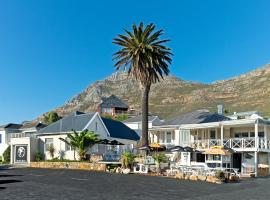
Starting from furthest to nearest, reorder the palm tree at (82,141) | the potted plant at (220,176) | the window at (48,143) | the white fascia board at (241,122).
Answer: the window at (48,143), the palm tree at (82,141), the white fascia board at (241,122), the potted plant at (220,176)

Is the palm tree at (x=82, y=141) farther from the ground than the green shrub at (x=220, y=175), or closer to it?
farther from the ground

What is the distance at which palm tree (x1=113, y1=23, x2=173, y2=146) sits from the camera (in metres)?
41.8

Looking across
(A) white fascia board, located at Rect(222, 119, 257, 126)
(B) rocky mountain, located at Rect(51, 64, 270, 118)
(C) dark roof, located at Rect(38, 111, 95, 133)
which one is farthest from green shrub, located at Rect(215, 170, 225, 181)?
(B) rocky mountain, located at Rect(51, 64, 270, 118)

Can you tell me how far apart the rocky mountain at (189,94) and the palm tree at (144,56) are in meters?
54.2

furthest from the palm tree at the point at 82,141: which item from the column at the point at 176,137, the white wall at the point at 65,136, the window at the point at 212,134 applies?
the window at the point at 212,134

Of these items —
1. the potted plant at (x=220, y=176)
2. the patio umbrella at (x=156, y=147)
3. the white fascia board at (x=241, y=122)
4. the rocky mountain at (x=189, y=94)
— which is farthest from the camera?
the rocky mountain at (x=189, y=94)

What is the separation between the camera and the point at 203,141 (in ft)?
137

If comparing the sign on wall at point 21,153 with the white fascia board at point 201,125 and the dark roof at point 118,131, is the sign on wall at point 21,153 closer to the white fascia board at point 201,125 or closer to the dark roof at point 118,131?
the dark roof at point 118,131

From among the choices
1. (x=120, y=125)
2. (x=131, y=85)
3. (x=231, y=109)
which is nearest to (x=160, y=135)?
(x=120, y=125)

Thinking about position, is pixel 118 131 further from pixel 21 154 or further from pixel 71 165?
pixel 21 154

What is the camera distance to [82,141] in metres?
41.4

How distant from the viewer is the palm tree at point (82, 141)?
41.5 meters

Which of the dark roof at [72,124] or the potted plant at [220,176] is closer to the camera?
the potted plant at [220,176]

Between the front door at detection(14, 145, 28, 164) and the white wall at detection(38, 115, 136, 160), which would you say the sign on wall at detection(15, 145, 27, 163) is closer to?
the front door at detection(14, 145, 28, 164)
